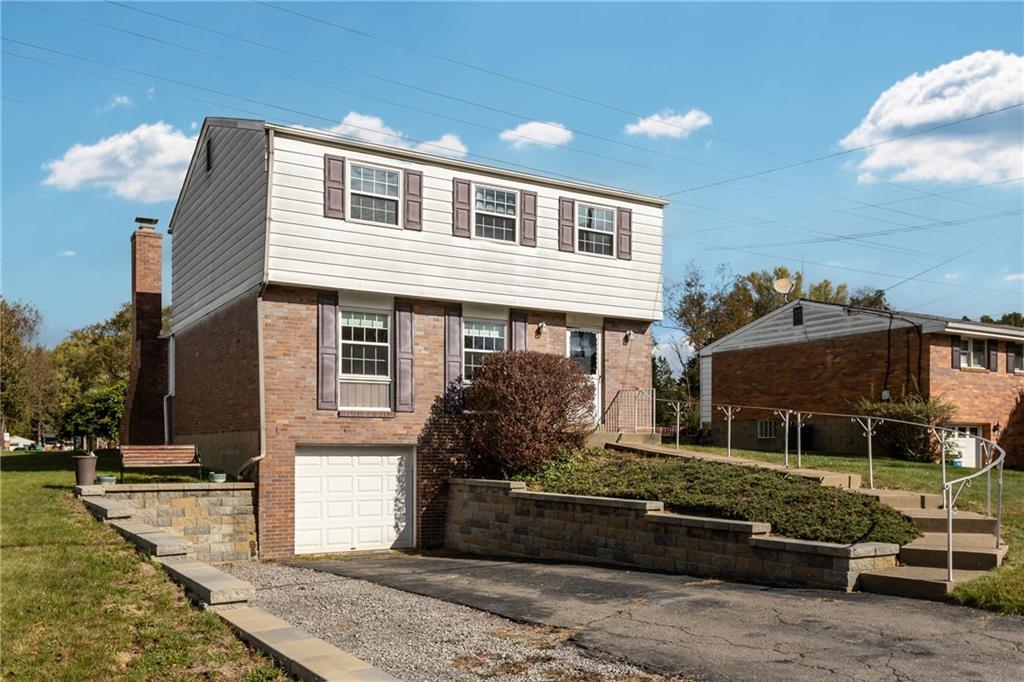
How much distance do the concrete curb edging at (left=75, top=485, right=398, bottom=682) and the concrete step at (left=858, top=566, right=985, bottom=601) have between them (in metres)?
6.25

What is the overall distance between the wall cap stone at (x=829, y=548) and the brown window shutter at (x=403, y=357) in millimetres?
8860

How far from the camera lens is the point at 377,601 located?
1062cm

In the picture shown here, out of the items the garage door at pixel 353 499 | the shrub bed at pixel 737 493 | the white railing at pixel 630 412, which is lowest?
the garage door at pixel 353 499

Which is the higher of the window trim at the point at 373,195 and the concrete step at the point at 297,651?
the window trim at the point at 373,195

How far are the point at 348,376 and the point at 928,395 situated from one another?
1732 centimetres

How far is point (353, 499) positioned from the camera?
18.3 metres

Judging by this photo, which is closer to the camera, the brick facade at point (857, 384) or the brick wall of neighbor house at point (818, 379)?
the brick facade at point (857, 384)

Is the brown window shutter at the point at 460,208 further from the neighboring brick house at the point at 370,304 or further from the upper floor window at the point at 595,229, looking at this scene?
the upper floor window at the point at 595,229

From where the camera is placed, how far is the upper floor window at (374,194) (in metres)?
18.1

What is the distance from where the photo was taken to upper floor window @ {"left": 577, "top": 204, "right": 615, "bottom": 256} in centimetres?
2091

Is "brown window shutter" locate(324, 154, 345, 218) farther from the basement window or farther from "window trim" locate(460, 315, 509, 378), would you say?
the basement window

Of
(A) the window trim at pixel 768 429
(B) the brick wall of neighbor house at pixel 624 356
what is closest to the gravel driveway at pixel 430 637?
(B) the brick wall of neighbor house at pixel 624 356

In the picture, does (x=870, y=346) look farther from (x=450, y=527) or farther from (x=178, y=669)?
(x=178, y=669)

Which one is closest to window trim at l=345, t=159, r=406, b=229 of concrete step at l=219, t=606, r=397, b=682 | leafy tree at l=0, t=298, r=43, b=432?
concrete step at l=219, t=606, r=397, b=682
